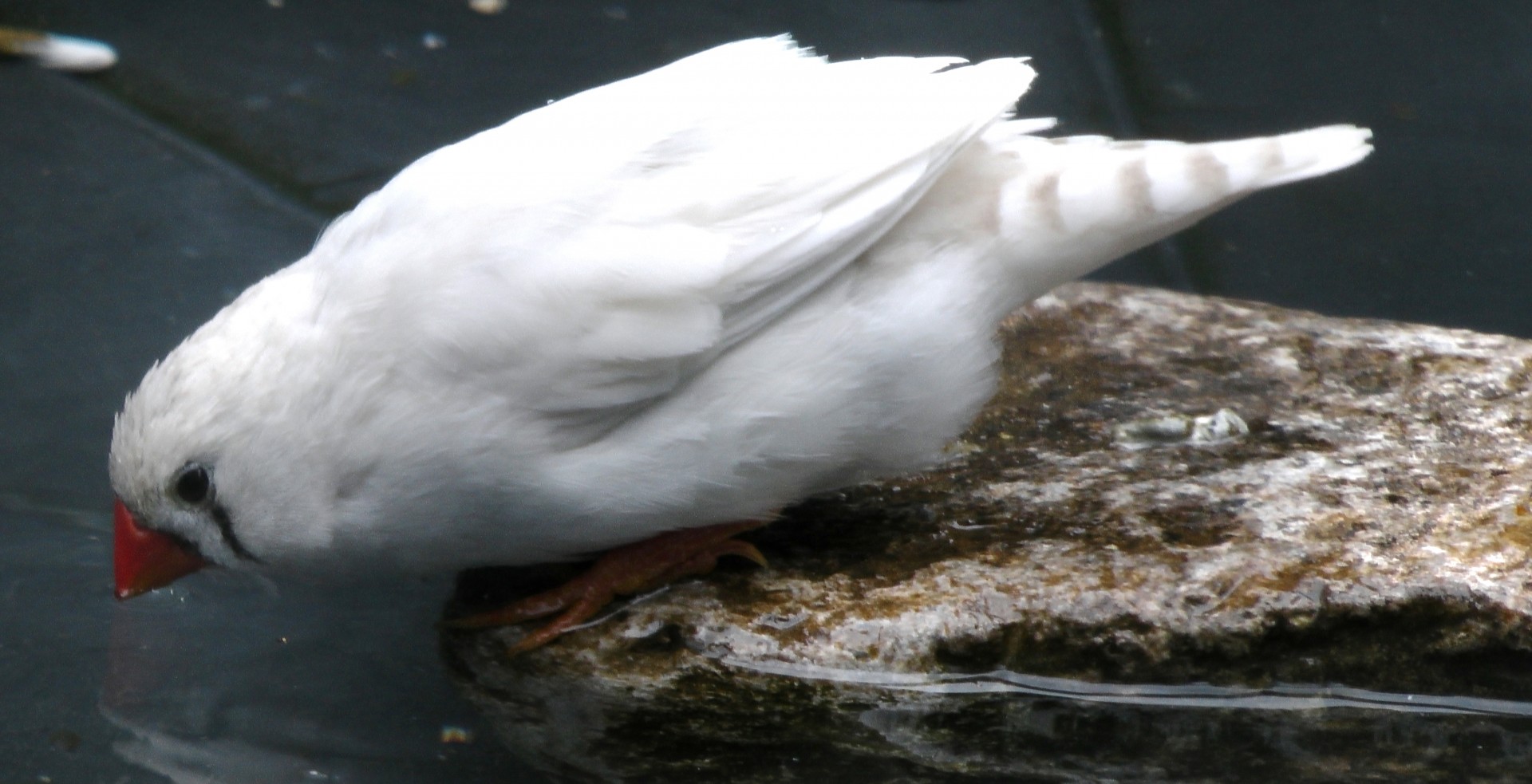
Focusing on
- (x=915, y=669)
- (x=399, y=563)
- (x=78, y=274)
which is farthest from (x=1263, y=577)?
(x=78, y=274)

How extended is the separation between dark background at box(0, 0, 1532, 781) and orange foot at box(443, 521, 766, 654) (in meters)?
0.23

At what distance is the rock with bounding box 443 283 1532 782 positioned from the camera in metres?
2.78

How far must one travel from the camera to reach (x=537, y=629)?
304cm

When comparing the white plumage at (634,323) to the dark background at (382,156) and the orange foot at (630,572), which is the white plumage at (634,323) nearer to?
the orange foot at (630,572)

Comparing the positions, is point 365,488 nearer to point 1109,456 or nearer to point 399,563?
point 399,563

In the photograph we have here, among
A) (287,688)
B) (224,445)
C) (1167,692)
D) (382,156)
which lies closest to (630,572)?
(287,688)

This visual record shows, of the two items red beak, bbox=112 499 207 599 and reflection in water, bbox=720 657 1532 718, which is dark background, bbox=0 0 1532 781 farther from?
reflection in water, bbox=720 657 1532 718

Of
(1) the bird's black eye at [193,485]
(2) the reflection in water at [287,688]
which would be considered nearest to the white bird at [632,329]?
(1) the bird's black eye at [193,485]

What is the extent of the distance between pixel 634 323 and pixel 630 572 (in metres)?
0.51

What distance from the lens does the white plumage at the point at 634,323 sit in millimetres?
2787

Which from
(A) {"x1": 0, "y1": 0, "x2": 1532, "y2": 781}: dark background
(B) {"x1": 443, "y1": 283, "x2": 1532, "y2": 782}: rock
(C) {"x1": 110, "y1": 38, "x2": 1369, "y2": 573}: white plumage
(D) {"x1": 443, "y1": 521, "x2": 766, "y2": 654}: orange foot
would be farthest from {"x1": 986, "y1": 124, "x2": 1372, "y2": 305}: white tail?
(A) {"x1": 0, "y1": 0, "x2": 1532, "y2": 781}: dark background

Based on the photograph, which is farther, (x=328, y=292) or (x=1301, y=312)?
(x=1301, y=312)

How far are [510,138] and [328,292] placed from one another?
445mm

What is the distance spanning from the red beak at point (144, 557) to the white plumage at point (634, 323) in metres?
0.05
